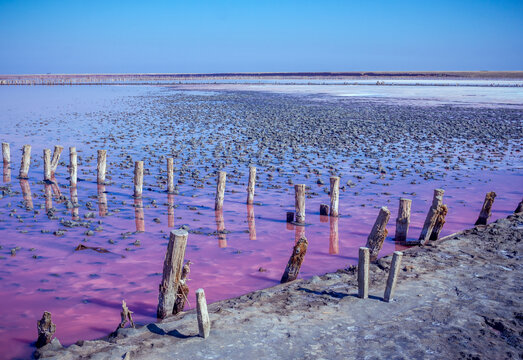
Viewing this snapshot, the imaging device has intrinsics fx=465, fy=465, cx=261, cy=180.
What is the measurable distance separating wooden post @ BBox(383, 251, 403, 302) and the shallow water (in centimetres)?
265

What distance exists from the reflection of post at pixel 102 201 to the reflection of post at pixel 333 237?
258 inches

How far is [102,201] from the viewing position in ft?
48.5

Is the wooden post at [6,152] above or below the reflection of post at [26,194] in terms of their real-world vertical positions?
above

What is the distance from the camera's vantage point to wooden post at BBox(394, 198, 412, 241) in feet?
36.5

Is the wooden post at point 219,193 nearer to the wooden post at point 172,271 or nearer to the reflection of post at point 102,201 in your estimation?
the reflection of post at point 102,201

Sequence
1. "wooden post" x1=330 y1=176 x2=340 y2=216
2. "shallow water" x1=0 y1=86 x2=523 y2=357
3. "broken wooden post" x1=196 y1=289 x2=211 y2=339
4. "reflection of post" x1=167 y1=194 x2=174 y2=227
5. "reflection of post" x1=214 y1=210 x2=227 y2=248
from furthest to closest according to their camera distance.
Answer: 1. "wooden post" x1=330 y1=176 x2=340 y2=216
2. "reflection of post" x1=167 y1=194 x2=174 y2=227
3. "reflection of post" x1=214 y1=210 x2=227 y2=248
4. "shallow water" x1=0 y1=86 x2=523 y2=357
5. "broken wooden post" x1=196 y1=289 x2=211 y2=339

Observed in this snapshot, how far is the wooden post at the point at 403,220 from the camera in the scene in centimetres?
1112

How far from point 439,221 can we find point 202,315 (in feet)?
23.4

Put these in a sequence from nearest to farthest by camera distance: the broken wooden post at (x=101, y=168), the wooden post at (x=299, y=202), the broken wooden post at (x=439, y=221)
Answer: the broken wooden post at (x=439, y=221), the wooden post at (x=299, y=202), the broken wooden post at (x=101, y=168)

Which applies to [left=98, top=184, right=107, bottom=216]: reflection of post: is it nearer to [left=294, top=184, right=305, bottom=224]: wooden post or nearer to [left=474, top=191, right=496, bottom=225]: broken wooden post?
[left=294, top=184, right=305, bottom=224]: wooden post

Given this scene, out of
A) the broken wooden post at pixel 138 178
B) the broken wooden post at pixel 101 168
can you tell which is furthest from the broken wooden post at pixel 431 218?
the broken wooden post at pixel 101 168

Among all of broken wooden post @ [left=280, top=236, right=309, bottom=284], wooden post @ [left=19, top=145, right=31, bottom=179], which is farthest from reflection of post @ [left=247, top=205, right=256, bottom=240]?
wooden post @ [left=19, top=145, right=31, bottom=179]

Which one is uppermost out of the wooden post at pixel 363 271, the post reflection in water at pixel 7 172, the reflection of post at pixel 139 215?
the wooden post at pixel 363 271

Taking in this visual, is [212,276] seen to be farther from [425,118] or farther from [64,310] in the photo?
[425,118]
